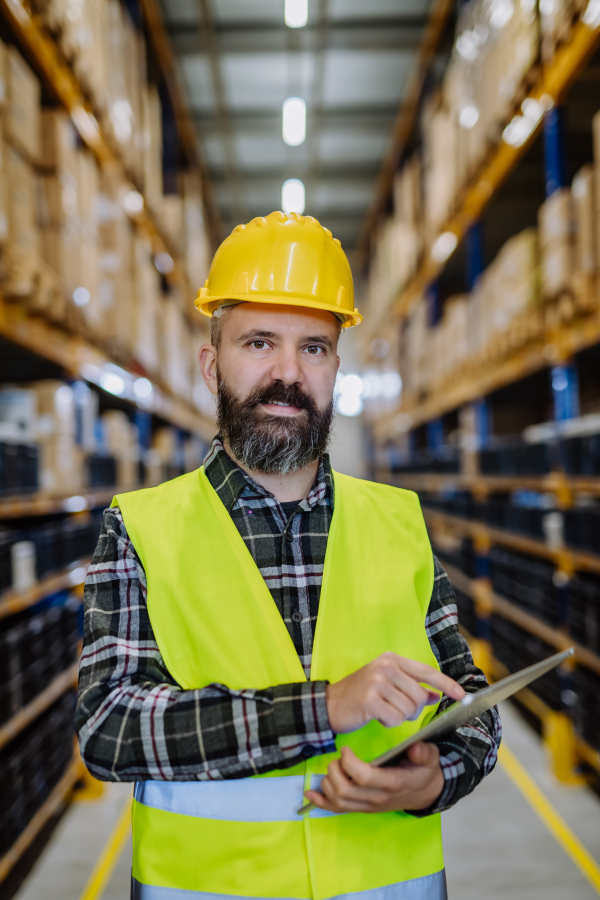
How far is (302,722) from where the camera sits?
110 cm

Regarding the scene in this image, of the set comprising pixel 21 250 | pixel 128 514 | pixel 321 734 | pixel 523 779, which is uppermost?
pixel 21 250

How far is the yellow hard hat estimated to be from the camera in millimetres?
1467

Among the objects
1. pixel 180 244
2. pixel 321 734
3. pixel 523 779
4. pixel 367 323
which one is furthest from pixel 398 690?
pixel 367 323

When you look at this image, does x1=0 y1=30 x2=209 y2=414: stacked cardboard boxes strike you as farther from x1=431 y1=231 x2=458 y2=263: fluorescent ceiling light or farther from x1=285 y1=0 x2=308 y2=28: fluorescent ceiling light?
x1=431 y1=231 x2=458 y2=263: fluorescent ceiling light

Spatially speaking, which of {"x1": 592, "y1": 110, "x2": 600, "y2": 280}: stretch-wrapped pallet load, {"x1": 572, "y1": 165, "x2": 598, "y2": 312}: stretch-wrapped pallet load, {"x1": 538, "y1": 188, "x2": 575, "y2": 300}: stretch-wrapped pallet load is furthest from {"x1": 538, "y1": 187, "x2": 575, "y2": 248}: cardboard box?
{"x1": 592, "y1": 110, "x2": 600, "y2": 280}: stretch-wrapped pallet load

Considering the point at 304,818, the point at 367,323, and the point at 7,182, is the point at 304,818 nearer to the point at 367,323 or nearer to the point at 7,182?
the point at 7,182

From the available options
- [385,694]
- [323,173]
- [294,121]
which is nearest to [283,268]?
[385,694]

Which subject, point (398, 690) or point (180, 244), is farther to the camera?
point (180, 244)

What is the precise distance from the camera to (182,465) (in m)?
8.22

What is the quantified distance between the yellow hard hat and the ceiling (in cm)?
604

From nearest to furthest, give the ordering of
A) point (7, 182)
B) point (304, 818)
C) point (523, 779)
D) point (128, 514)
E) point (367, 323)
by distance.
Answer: point (304, 818)
point (128, 514)
point (7, 182)
point (523, 779)
point (367, 323)

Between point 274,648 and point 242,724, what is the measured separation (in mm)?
166

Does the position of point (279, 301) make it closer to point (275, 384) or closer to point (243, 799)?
point (275, 384)

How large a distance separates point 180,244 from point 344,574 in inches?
249
